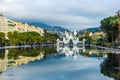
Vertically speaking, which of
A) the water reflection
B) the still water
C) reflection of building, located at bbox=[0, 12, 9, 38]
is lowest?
the still water

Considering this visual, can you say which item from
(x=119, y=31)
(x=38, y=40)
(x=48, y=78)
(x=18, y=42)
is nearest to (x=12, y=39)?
(x=18, y=42)

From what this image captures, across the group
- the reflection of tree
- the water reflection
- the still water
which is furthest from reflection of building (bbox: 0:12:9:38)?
the reflection of tree

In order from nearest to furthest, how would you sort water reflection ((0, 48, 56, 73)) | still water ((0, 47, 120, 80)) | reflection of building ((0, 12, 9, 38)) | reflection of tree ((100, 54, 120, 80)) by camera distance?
1. still water ((0, 47, 120, 80))
2. reflection of tree ((100, 54, 120, 80))
3. water reflection ((0, 48, 56, 73))
4. reflection of building ((0, 12, 9, 38))

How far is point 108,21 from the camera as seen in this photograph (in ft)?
375

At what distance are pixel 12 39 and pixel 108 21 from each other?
1646 inches

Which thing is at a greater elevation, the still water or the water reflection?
the water reflection

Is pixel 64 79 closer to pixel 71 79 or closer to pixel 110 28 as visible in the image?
pixel 71 79

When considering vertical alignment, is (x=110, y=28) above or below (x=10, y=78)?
above

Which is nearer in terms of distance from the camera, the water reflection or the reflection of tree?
the reflection of tree

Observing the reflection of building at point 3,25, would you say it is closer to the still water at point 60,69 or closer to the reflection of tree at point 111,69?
the still water at point 60,69

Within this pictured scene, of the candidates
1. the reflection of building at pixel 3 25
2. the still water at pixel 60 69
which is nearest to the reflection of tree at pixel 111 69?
the still water at pixel 60 69

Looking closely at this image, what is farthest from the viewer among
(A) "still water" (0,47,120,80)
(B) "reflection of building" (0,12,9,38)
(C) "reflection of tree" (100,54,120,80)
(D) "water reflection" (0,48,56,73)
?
(B) "reflection of building" (0,12,9,38)

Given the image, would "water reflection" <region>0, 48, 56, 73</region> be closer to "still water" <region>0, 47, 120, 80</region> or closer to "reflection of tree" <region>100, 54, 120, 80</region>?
"still water" <region>0, 47, 120, 80</region>

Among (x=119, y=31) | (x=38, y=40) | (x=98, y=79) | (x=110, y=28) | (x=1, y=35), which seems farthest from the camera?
(x=38, y=40)
